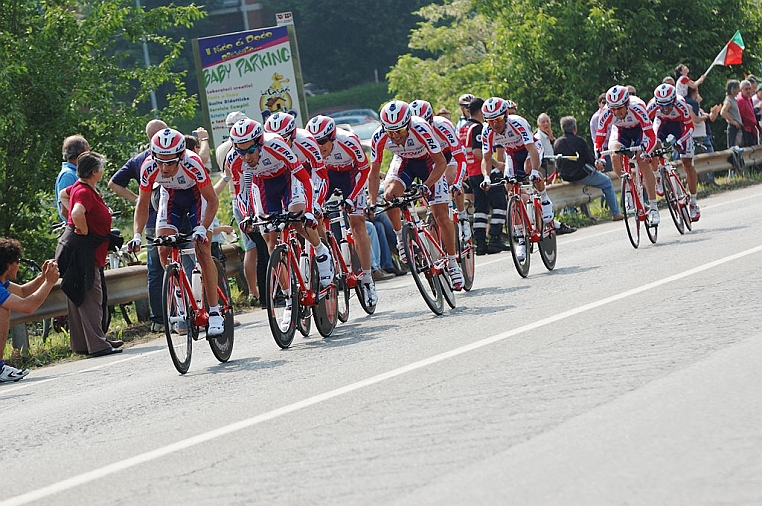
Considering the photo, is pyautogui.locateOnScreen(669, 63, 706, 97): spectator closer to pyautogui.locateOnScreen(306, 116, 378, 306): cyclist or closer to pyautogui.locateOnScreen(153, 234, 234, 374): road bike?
pyautogui.locateOnScreen(306, 116, 378, 306): cyclist

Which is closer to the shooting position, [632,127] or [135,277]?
[135,277]

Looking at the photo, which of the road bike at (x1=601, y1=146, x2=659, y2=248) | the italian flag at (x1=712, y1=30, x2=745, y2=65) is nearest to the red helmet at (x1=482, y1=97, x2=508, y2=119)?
the road bike at (x1=601, y1=146, x2=659, y2=248)

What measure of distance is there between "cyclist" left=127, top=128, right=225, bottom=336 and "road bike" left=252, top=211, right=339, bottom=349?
49 centimetres

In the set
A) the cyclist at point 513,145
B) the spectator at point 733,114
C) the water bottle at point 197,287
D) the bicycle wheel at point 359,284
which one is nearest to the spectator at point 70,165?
the bicycle wheel at point 359,284

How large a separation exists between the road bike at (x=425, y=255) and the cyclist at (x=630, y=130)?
4.73m

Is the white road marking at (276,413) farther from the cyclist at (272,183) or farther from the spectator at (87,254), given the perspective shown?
the spectator at (87,254)

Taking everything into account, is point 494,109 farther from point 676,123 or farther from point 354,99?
point 354,99

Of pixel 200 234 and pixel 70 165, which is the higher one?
pixel 70 165

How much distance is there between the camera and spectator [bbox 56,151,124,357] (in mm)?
13492

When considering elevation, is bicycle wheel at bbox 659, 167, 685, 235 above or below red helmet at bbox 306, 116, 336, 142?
below

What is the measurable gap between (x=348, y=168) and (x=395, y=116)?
3.45 feet

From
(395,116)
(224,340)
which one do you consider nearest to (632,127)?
(395,116)

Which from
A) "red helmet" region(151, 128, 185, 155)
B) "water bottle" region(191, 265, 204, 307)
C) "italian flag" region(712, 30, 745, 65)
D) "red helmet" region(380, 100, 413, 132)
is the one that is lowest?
"water bottle" region(191, 265, 204, 307)

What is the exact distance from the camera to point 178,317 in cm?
1095
